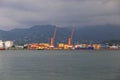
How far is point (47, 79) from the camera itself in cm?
4072

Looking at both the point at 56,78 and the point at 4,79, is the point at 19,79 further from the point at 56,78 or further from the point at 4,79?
the point at 56,78

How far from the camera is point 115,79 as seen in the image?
3984 centimetres

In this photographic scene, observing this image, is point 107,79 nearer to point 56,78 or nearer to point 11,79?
point 56,78

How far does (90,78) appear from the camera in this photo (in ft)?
136

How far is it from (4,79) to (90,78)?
11423mm

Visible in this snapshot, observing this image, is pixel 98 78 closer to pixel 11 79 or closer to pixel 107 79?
pixel 107 79

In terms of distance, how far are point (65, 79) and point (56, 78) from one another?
4.79 feet

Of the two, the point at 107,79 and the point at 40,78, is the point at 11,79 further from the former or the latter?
the point at 107,79

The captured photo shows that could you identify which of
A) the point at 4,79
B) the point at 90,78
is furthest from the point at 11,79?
the point at 90,78

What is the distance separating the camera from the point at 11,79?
138ft

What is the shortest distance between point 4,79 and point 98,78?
12.5 m

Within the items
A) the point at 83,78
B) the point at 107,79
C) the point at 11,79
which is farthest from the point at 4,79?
the point at 107,79

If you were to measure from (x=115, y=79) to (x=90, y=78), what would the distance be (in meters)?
3.40

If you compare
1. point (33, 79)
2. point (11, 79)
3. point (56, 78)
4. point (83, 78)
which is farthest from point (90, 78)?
point (11, 79)
